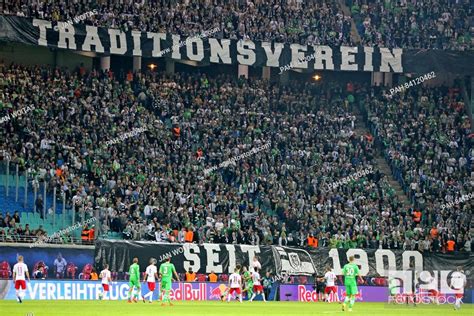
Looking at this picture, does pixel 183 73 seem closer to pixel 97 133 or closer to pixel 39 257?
pixel 97 133

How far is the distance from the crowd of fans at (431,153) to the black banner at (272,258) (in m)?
2.63

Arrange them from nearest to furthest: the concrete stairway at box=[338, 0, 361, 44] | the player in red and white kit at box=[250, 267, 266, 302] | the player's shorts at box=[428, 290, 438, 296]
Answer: the player in red and white kit at box=[250, 267, 266, 302] → the player's shorts at box=[428, 290, 438, 296] → the concrete stairway at box=[338, 0, 361, 44]

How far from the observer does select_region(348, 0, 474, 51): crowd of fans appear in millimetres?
70875

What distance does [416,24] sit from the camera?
236 ft

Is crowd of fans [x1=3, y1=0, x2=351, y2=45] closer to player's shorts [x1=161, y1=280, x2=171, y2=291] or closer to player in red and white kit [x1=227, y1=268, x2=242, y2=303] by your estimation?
player in red and white kit [x1=227, y1=268, x2=242, y2=303]

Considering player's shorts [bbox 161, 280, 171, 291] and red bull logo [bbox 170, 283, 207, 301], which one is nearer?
player's shorts [bbox 161, 280, 171, 291]

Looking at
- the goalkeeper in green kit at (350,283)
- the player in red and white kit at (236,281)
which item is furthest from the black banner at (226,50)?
the goalkeeper in green kit at (350,283)

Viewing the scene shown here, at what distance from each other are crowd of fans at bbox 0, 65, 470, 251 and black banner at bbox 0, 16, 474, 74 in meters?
1.69

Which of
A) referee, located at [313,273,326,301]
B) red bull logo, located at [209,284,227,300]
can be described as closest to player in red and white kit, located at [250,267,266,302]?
red bull logo, located at [209,284,227,300]

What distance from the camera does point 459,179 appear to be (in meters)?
63.7

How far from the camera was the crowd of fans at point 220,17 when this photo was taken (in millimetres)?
62812

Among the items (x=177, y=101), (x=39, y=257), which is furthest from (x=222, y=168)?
(x=39, y=257)

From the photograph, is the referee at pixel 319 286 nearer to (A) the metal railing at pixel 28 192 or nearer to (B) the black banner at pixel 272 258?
(B) the black banner at pixel 272 258

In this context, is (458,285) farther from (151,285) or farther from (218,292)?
(151,285)
